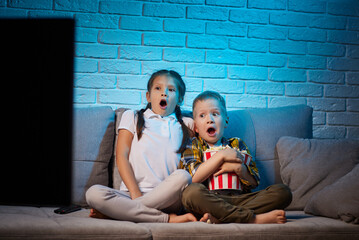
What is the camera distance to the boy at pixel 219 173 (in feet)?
4.75

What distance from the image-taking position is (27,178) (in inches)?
71.1

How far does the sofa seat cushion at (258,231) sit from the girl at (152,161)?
6.2 inches

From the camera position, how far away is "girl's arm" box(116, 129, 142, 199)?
67.1 inches

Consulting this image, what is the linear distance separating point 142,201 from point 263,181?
28.9 inches

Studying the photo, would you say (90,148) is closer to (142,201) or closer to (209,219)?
(142,201)

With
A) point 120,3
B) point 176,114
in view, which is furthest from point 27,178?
point 120,3

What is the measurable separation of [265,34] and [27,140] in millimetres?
1654

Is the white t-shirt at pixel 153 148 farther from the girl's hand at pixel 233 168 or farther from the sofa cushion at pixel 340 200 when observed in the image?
the sofa cushion at pixel 340 200

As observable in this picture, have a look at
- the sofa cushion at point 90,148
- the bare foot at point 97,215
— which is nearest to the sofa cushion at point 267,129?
the sofa cushion at point 90,148

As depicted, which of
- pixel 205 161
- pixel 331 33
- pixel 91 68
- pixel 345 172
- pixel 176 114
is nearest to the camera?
pixel 205 161

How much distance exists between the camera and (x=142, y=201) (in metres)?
1.52

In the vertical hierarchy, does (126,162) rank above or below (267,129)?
below

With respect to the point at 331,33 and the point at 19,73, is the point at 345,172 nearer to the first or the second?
the point at 331,33

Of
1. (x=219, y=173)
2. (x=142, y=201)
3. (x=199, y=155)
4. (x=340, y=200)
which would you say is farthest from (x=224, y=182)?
(x=340, y=200)
